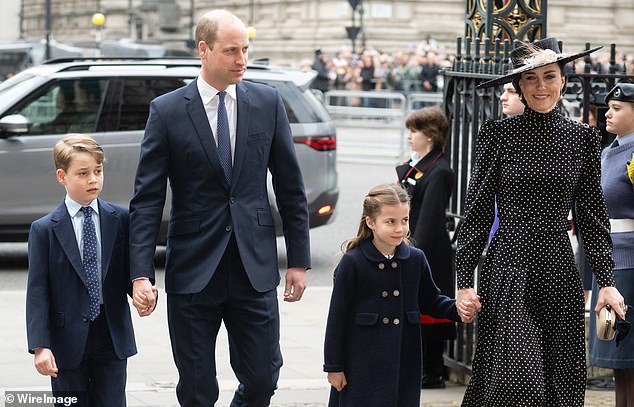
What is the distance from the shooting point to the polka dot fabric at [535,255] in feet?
17.3

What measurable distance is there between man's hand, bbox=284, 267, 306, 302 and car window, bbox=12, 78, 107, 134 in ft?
22.6

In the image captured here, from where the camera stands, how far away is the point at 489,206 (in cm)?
544

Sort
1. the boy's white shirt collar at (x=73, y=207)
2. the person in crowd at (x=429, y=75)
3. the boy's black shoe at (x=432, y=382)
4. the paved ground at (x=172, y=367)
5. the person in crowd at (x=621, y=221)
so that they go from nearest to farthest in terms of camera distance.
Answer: the boy's white shirt collar at (x=73, y=207)
the person in crowd at (x=621, y=221)
the paved ground at (x=172, y=367)
the boy's black shoe at (x=432, y=382)
the person in crowd at (x=429, y=75)

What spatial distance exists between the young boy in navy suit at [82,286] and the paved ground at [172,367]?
1.57 m

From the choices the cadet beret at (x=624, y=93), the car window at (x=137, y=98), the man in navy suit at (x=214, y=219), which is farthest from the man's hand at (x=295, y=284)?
the car window at (x=137, y=98)

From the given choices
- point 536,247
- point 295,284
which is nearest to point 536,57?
point 536,247

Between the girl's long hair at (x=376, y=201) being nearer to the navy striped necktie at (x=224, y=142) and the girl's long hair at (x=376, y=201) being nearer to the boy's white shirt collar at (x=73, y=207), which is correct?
the navy striped necktie at (x=224, y=142)

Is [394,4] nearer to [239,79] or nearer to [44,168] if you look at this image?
[44,168]

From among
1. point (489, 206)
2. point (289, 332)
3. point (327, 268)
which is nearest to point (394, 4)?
point (327, 268)

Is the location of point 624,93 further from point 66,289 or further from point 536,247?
point 66,289

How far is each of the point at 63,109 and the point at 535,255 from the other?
24.5 feet

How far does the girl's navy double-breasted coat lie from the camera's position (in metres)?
5.41

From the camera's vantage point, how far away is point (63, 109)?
1205cm

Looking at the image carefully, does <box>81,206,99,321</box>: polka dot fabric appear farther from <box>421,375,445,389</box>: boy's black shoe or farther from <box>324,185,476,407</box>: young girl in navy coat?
<box>421,375,445,389</box>: boy's black shoe
